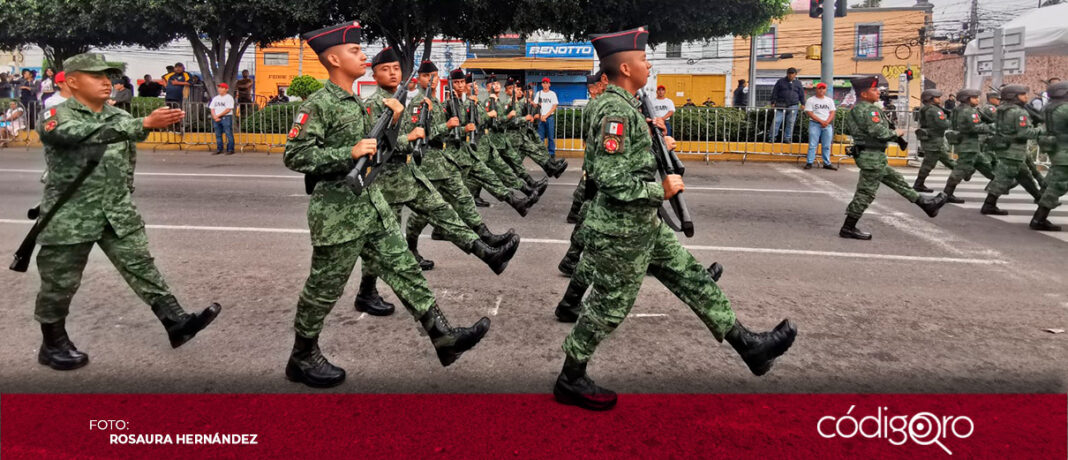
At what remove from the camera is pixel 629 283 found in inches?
138

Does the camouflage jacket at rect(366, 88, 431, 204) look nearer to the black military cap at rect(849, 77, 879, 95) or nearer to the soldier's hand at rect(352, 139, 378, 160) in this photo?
the soldier's hand at rect(352, 139, 378, 160)

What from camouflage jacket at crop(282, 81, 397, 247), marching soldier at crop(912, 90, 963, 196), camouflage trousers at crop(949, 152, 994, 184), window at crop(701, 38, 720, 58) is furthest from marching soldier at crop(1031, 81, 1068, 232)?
window at crop(701, 38, 720, 58)

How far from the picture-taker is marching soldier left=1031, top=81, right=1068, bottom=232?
8148 millimetres

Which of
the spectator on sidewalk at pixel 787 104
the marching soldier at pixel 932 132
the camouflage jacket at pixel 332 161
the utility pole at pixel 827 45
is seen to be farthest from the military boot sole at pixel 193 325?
the utility pole at pixel 827 45

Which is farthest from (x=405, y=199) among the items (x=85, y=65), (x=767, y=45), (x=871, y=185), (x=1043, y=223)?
(x=767, y=45)

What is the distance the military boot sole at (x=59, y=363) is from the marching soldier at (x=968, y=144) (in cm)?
1031

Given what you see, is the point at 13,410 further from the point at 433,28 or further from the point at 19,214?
the point at 433,28

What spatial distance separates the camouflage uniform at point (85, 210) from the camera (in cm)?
376

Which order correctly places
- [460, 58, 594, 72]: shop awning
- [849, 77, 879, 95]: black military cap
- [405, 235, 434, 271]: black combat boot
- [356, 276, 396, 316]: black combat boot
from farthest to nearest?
[460, 58, 594, 72]: shop awning
[849, 77, 879, 95]: black military cap
[405, 235, 434, 271]: black combat boot
[356, 276, 396, 316]: black combat boot

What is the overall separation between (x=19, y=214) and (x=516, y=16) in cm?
1024

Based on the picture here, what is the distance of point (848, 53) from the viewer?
42688mm

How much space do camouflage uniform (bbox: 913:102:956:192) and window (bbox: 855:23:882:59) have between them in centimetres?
3419

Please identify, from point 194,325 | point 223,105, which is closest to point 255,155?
point 223,105

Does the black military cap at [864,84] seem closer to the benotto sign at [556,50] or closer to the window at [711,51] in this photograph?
the benotto sign at [556,50]
